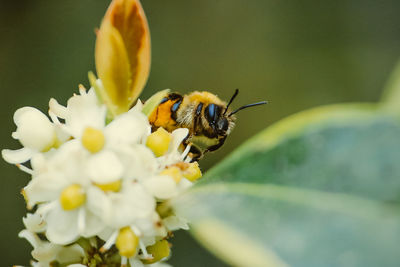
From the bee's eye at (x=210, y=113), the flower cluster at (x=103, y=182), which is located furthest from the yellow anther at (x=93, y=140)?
the bee's eye at (x=210, y=113)

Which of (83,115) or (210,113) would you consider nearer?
(83,115)

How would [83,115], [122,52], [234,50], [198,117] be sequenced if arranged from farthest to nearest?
[234,50] → [198,117] → [83,115] → [122,52]

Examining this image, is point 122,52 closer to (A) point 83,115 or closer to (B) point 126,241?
(A) point 83,115

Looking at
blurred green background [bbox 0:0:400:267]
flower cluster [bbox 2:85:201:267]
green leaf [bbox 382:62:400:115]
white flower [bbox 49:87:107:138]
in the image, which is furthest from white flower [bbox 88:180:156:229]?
blurred green background [bbox 0:0:400:267]

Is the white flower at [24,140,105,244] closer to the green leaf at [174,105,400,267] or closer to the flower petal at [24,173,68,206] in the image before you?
the flower petal at [24,173,68,206]

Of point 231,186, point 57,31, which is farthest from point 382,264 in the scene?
point 57,31

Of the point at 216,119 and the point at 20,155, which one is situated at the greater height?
the point at 216,119

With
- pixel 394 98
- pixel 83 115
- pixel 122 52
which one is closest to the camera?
pixel 394 98

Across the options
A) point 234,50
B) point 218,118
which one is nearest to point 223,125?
point 218,118
